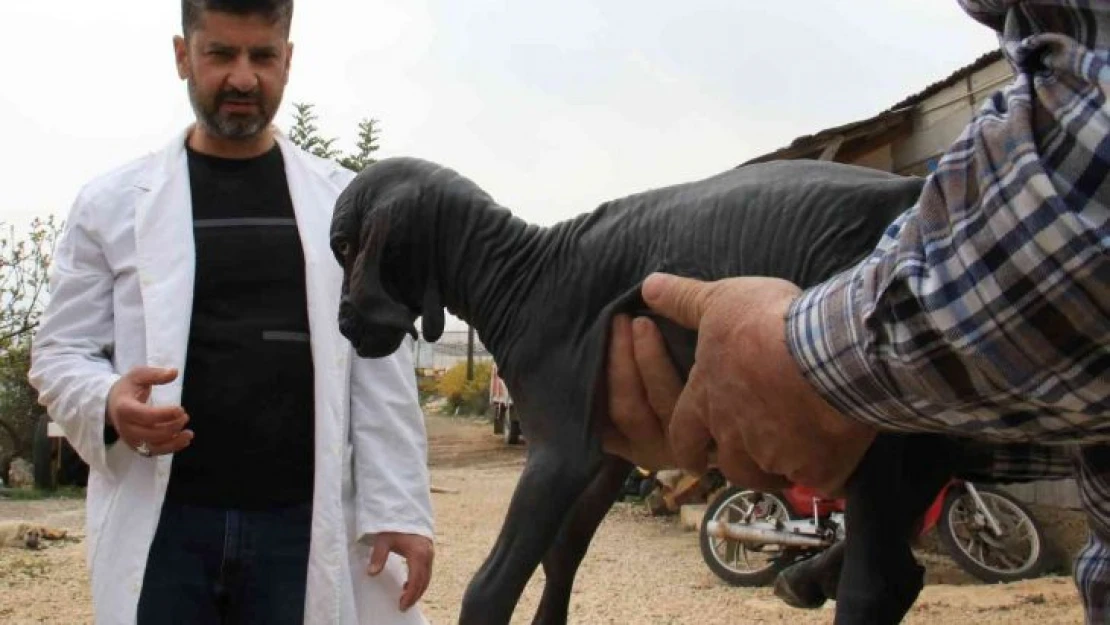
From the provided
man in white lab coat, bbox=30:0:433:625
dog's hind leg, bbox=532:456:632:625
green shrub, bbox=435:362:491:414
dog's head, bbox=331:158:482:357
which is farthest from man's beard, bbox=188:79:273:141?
green shrub, bbox=435:362:491:414

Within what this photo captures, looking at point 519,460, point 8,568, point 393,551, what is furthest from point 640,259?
point 519,460

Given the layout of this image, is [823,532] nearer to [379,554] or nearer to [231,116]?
[379,554]

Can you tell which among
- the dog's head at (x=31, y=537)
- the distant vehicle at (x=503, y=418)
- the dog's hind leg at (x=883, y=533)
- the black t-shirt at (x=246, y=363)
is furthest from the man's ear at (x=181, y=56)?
the distant vehicle at (x=503, y=418)

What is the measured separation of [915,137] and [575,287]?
5459 millimetres

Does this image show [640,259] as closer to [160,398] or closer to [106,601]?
[160,398]

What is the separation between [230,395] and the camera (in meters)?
2.12

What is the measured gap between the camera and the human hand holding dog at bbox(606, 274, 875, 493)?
3.57 feet

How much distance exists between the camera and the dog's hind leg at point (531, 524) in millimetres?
1378

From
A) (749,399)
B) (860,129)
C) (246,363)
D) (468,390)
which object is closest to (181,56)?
(246,363)

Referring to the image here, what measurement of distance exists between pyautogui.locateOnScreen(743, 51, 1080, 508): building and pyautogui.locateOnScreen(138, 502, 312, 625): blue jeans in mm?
4213

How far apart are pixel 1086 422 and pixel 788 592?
779 millimetres

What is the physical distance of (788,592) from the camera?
62.9 inches

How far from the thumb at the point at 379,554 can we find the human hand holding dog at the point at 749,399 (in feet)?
3.17

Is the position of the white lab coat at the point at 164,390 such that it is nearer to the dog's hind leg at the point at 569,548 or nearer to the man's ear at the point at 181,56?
the man's ear at the point at 181,56
